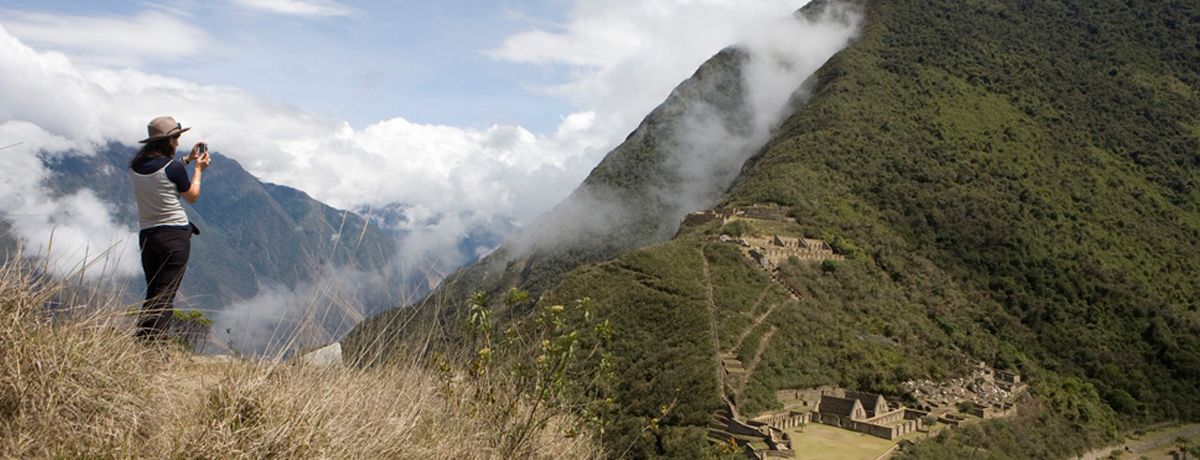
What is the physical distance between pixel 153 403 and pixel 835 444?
21.7 m

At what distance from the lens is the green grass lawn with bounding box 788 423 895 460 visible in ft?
71.8

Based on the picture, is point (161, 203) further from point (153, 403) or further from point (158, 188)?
point (153, 403)

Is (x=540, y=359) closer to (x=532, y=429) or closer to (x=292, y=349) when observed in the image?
(x=532, y=429)

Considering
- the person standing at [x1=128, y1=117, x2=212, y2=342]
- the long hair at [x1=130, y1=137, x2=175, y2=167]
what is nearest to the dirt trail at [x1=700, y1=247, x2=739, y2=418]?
the person standing at [x1=128, y1=117, x2=212, y2=342]

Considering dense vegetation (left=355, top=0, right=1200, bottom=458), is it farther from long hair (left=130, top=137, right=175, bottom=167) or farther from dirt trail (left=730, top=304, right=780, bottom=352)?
long hair (left=130, top=137, right=175, bottom=167)

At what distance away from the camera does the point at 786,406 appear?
2675 cm

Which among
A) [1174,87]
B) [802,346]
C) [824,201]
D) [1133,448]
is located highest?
[1174,87]

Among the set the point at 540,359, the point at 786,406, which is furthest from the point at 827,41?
the point at 540,359

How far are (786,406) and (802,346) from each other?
3691 millimetres

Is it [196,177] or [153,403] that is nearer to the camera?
[153,403]

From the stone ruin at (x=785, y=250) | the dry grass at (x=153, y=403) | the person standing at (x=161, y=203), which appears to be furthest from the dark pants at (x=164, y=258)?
the stone ruin at (x=785, y=250)

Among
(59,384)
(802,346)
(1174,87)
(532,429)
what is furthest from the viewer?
(1174,87)

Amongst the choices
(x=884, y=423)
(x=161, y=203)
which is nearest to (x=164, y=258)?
(x=161, y=203)

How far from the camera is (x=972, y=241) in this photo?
47188 mm
